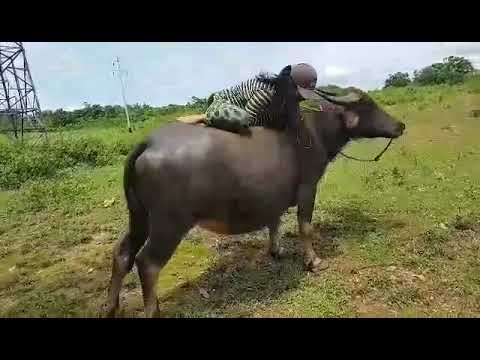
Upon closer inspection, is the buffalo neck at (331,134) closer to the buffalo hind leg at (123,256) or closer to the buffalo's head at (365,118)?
the buffalo's head at (365,118)

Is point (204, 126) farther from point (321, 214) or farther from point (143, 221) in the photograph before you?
point (321, 214)

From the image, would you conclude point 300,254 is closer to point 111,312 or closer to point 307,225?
point 307,225

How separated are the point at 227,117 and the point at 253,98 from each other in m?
0.41

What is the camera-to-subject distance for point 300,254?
464cm

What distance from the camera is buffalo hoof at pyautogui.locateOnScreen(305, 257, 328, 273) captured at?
4198 millimetres

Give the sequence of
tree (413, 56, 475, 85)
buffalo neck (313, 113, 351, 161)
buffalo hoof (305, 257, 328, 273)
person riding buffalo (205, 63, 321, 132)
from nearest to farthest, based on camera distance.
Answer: person riding buffalo (205, 63, 321, 132)
buffalo hoof (305, 257, 328, 273)
buffalo neck (313, 113, 351, 161)
tree (413, 56, 475, 85)

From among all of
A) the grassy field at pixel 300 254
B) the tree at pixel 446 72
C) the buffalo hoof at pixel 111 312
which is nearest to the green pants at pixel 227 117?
the grassy field at pixel 300 254

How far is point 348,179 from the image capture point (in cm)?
727

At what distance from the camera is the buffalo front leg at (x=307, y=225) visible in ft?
13.8

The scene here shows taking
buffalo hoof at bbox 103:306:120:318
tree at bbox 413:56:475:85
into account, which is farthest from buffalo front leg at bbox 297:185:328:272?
tree at bbox 413:56:475:85

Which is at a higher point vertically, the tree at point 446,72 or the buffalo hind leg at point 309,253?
the buffalo hind leg at point 309,253

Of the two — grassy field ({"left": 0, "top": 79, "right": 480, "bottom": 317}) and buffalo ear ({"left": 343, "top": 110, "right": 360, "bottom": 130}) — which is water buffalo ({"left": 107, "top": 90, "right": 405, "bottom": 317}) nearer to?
buffalo ear ({"left": 343, "top": 110, "right": 360, "bottom": 130})

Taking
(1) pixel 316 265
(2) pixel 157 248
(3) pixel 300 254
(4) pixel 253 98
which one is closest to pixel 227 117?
(4) pixel 253 98

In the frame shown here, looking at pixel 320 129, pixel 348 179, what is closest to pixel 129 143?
pixel 348 179
